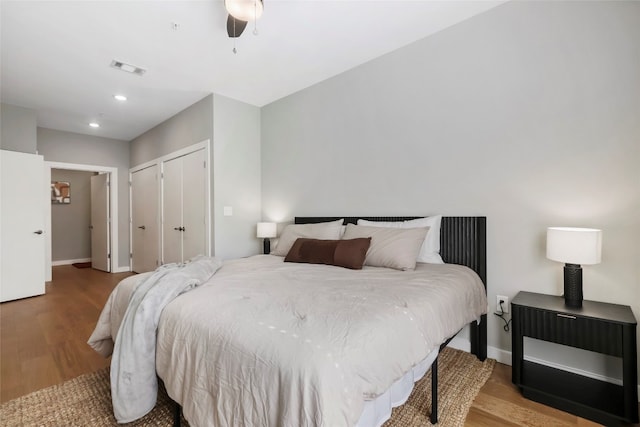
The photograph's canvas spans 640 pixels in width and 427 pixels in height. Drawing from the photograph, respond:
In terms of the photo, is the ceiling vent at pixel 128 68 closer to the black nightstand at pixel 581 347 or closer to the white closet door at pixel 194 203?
the white closet door at pixel 194 203

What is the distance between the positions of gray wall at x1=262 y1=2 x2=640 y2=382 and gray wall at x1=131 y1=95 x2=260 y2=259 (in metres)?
1.42

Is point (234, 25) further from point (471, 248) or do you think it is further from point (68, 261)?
point (68, 261)

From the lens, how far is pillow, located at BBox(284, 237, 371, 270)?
227cm

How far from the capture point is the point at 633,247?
5.80 feet

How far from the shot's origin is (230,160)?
379 cm

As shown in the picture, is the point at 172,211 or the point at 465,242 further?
the point at 172,211

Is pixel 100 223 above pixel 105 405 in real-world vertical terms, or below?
above

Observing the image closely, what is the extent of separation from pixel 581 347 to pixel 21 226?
19.3 feet

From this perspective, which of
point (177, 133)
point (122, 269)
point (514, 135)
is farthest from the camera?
point (122, 269)

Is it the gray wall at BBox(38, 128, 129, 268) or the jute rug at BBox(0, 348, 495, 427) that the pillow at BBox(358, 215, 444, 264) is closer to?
the jute rug at BBox(0, 348, 495, 427)

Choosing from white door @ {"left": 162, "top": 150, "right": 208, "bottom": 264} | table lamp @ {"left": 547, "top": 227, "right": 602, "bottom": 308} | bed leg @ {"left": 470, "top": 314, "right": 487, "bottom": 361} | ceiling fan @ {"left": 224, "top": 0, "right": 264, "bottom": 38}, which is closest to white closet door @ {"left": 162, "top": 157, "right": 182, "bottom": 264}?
white door @ {"left": 162, "top": 150, "right": 208, "bottom": 264}

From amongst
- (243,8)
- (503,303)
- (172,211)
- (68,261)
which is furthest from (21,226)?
(503,303)

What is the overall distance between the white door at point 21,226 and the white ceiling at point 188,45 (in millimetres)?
867

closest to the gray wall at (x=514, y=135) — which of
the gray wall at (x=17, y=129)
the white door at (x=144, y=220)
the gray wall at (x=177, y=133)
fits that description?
the gray wall at (x=177, y=133)
